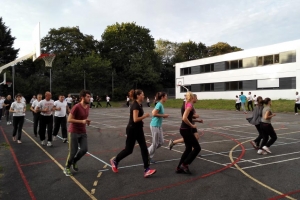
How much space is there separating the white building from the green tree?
1291 inches

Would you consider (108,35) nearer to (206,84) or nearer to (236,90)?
(206,84)

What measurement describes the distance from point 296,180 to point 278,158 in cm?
189

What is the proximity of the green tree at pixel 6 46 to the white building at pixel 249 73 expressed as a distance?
32795mm

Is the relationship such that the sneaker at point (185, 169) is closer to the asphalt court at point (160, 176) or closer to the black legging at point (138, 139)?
the asphalt court at point (160, 176)

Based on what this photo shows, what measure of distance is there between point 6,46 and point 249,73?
Result: 44.5m

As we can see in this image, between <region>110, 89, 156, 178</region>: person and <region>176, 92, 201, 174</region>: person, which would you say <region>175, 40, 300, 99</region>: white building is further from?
<region>110, 89, 156, 178</region>: person

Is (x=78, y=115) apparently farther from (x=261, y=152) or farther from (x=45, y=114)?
(x=261, y=152)

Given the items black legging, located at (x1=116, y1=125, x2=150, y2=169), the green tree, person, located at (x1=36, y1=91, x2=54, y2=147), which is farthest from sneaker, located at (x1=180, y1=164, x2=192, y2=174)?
the green tree

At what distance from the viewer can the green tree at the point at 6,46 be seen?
49.3 metres

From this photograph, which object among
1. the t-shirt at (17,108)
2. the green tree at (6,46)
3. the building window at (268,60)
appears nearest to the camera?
the t-shirt at (17,108)

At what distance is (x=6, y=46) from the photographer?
51.5 m

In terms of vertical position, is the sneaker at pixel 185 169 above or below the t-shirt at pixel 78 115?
below

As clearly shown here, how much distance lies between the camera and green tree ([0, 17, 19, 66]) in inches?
1943

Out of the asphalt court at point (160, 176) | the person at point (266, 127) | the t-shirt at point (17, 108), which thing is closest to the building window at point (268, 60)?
the asphalt court at point (160, 176)
